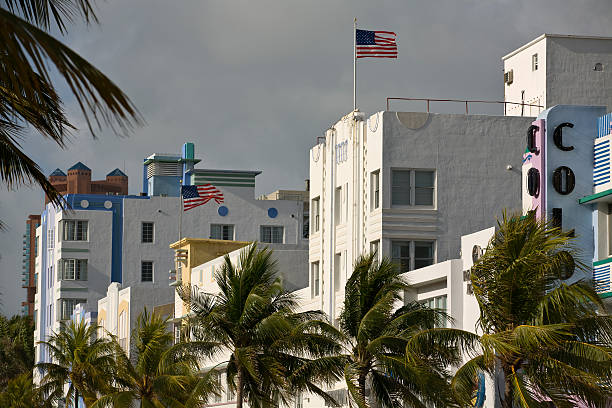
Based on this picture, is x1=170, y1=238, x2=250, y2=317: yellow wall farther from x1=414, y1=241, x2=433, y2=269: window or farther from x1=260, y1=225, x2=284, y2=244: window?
x1=414, y1=241, x2=433, y2=269: window

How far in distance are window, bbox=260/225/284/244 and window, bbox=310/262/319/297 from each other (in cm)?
3835

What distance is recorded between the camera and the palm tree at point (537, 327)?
23812 millimetres

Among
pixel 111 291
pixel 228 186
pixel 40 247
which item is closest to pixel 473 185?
pixel 111 291

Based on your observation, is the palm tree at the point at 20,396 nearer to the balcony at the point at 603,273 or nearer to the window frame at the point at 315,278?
the window frame at the point at 315,278

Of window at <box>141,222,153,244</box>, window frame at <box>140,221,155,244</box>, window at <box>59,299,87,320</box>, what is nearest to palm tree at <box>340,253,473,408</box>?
window frame at <box>140,221,155,244</box>

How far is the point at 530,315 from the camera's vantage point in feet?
82.5

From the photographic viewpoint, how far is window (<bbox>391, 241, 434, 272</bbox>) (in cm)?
4334

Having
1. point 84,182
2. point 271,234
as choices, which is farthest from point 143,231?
point 84,182

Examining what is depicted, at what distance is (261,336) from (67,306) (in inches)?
2223

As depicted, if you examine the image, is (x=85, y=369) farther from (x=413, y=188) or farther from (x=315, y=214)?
(x=413, y=188)

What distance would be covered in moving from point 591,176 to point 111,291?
50091 millimetres

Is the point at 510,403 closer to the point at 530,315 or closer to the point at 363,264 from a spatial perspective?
the point at 530,315

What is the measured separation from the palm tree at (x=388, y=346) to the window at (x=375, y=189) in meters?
9.34

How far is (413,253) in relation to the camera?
43438mm
